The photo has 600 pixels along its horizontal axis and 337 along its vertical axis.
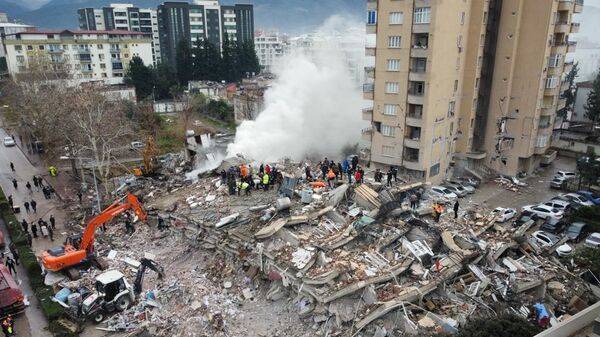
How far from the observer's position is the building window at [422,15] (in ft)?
87.1

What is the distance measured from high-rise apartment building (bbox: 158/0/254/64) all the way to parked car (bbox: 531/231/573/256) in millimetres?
76664

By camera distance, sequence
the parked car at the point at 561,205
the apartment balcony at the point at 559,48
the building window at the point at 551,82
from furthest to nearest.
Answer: the building window at the point at 551,82, the apartment balcony at the point at 559,48, the parked car at the point at 561,205

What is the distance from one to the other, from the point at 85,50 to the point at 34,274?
56.5 m

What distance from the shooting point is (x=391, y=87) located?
95.7 ft

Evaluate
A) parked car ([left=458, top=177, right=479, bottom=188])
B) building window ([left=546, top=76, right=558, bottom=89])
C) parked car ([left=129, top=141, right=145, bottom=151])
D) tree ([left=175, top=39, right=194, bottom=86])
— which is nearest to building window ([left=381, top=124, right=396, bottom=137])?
parked car ([left=458, top=177, right=479, bottom=188])

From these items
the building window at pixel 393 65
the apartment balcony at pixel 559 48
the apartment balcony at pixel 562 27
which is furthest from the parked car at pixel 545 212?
the apartment balcony at pixel 562 27

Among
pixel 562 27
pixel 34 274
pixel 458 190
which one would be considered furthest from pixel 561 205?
pixel 34 274

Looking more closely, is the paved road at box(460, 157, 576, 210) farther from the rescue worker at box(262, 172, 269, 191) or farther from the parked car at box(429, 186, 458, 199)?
the rescue worker at box(262, 172, 269, 191)

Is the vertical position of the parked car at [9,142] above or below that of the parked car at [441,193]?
below

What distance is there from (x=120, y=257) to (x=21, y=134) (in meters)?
34.8

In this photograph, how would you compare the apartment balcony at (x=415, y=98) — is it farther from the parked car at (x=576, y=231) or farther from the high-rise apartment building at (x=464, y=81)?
the parked car at (x=576, y=231)

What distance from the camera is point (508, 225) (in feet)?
79.1

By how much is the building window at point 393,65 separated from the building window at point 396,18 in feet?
7.69

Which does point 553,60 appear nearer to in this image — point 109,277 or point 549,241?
point 549,241
